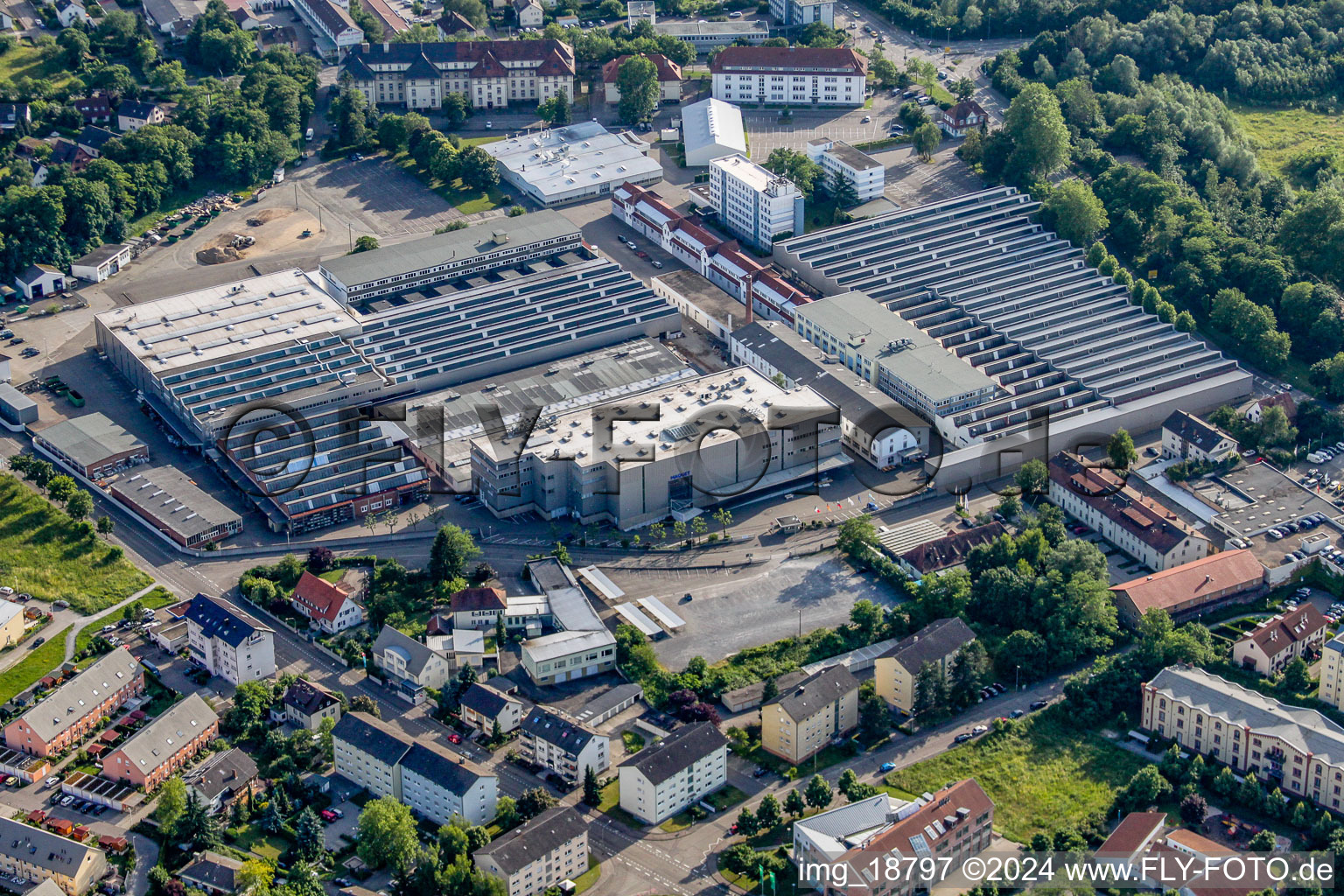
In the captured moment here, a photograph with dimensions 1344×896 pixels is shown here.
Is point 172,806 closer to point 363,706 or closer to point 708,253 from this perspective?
point 363,706

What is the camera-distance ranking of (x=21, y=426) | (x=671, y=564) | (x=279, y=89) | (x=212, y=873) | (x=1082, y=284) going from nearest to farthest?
(x=212, y=873)
(x=671, y=564)
(x=21, y=426)
(x=1082, y=284)
(x=279, y=89)

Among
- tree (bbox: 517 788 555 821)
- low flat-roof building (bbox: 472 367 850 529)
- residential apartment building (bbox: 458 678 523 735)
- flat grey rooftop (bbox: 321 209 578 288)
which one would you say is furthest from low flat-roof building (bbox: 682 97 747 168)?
tree (bbox: 517 788 555 821)

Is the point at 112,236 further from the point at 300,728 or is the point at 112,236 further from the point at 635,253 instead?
the point at 300,728

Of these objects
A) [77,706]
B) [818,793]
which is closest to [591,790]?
[818,793]

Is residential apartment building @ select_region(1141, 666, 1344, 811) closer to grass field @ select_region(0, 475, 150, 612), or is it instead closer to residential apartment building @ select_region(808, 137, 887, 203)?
grass field @ select_region(0, 475, 150, 612)


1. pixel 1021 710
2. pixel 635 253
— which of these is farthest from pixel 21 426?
pixel 1021 710

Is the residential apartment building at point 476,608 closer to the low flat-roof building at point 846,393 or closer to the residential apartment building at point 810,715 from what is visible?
the residential apartment building at point 810,715

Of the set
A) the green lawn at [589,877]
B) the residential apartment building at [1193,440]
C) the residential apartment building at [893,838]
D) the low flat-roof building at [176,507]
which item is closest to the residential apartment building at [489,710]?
the green lawn at [589,877]
